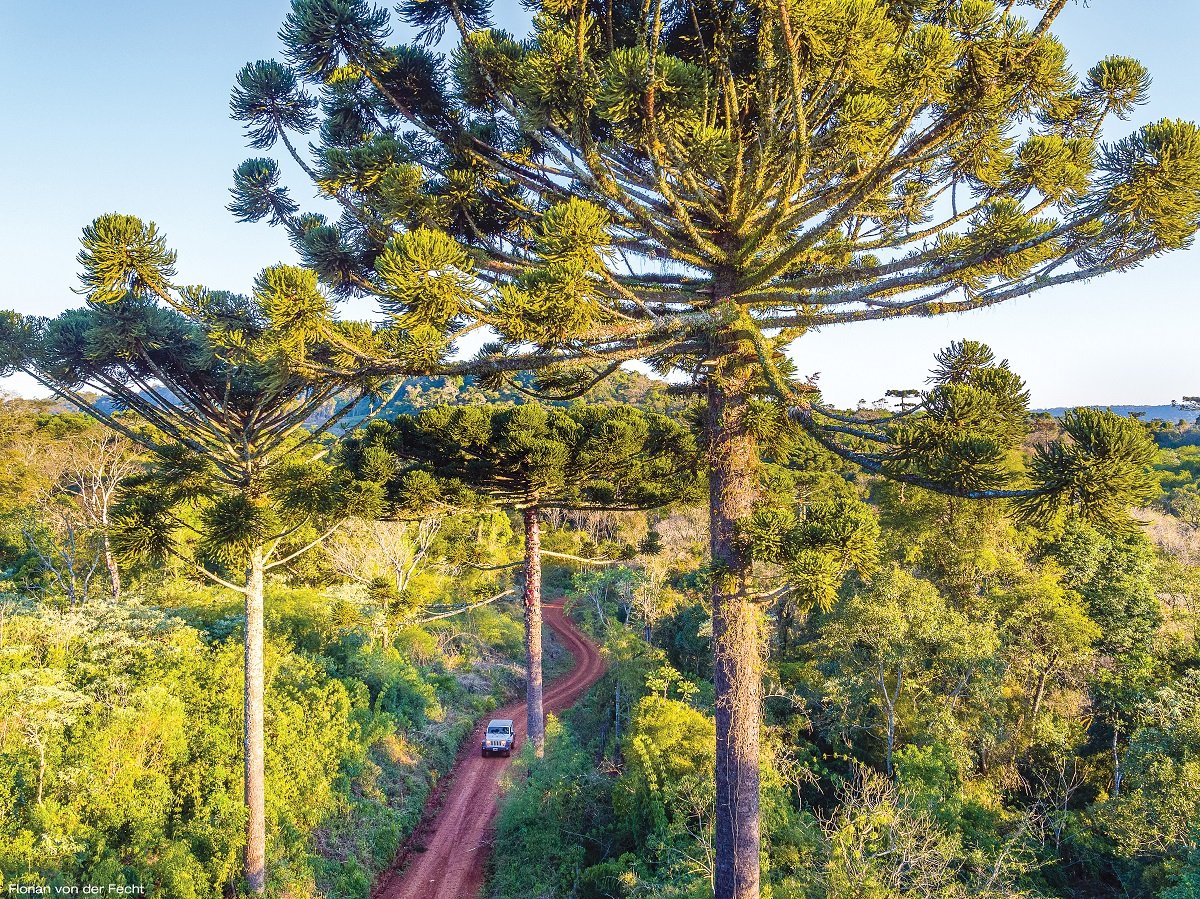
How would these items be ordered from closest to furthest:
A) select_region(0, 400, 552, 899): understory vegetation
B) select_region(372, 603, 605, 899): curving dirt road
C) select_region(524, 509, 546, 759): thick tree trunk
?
1. select_region(0, 400, 552, 899): understory vegetation
2. select_region(372, 603, 605, 899): curving dirt road
3. select_region(524, 509, 546, 759): thick tree trunk

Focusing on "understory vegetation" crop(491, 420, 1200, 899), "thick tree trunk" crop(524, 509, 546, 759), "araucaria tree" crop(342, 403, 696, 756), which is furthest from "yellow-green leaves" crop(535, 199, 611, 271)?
"thick tree trunk" crop(524, 509, 546, 759)

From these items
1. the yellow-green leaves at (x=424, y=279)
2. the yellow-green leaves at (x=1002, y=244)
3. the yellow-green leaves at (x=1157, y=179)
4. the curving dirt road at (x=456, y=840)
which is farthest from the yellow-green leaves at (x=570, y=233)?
the curving dirt road at (x=456, y=840)

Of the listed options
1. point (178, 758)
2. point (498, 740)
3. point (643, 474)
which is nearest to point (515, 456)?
point (643, 474)

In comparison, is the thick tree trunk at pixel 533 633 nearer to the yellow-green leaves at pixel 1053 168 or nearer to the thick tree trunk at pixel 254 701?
the thick tree trunk at pixel 254 701

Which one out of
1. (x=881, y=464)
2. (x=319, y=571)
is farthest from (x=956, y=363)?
(x=319, y=571)

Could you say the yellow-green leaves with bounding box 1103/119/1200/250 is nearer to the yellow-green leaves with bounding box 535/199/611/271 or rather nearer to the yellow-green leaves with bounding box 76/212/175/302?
the yellow-green leaves with bounding box 535/199/611/271

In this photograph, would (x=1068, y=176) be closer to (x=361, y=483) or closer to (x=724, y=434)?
(x=724, y=434)

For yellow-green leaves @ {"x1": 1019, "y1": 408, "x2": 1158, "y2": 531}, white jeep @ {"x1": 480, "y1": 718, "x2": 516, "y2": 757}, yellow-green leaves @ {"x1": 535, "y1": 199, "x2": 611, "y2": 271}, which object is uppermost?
yellow-green leaves @ {"x1": 535, "y1": 199, "x2": 611, "y2": 271}
